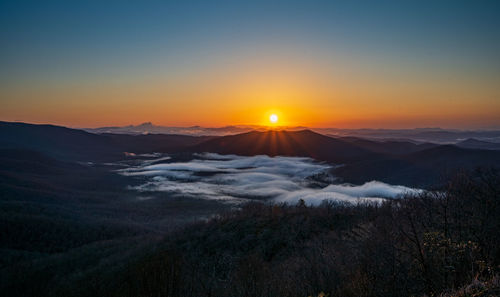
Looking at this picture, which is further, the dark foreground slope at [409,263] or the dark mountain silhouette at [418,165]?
the dark mountain silhouette at [418,165]

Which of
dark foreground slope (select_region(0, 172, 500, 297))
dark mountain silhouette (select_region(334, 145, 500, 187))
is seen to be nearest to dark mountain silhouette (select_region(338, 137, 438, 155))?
dark mountain silhouette (select_region(334, 145, 500, 187))

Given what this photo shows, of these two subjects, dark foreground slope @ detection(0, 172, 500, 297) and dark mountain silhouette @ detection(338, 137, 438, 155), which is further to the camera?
dark mountain silhouette @ detection(338, 137, 438, 155)

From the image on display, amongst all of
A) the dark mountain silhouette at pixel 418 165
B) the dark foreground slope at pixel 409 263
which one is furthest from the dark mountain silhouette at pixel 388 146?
the dark foreground slope at pixel 409 263

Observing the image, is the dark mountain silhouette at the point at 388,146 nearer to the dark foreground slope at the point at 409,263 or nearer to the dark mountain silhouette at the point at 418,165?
the dark mountain silhouette at the point at 418,165

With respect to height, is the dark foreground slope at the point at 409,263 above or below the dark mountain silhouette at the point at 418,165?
above

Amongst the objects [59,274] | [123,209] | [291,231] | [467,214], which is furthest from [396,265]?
[123,209]

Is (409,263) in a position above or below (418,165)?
above

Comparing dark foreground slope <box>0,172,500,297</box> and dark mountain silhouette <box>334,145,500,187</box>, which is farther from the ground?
dark foreground slope <box>0,172,500,297</box>

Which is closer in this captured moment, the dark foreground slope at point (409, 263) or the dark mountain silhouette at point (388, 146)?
the dark foreground slope at point (409, 263)

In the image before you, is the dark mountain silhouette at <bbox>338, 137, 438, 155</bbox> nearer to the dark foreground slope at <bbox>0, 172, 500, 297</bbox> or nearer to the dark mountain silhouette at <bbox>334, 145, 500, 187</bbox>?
the dark mountain silhouette at <bbox>334, 145, 500, 187</bbox>

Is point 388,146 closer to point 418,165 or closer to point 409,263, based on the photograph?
point 418,165

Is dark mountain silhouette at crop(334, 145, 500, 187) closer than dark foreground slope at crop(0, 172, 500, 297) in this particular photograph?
No

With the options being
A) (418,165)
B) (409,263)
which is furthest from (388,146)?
(409,263)

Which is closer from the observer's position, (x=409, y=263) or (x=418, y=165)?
(x=409, y=263)
